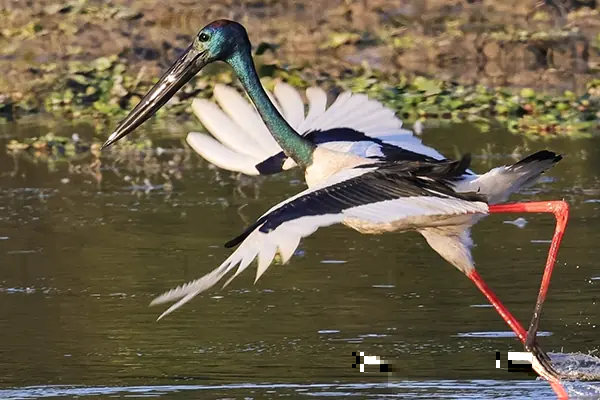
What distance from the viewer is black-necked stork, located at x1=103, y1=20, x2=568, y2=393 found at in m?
5.46

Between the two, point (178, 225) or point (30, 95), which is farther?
point (30, 95)

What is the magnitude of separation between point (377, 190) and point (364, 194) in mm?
111

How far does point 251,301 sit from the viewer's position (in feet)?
26.1

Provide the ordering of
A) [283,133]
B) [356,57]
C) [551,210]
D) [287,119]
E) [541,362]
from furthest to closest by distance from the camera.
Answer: [356,57], [287,119], [551,210], [283,133], [541,362]

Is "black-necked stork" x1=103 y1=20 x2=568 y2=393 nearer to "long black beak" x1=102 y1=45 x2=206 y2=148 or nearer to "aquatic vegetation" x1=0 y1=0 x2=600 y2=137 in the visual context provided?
"long black beak" x1=102 y1=45 x2=206 y2=148

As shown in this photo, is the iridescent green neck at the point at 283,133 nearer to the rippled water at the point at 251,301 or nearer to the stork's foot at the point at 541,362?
the rippled water at the point at 251,301

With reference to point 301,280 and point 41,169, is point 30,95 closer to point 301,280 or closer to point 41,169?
point 41,169

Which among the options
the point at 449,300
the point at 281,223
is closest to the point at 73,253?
the point at 449,300

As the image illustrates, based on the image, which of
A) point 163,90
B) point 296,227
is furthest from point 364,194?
point 163,90

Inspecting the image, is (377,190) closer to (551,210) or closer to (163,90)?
(551,210)

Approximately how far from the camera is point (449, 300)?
7883 mm

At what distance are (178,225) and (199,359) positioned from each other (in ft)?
10.3

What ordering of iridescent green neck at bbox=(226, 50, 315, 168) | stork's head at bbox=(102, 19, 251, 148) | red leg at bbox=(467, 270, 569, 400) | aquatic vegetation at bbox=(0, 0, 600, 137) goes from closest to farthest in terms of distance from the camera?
1. red leg at bbox=(467, 270, 569, 400)
2. iridescent green neck at bbox=(226, 50, 315, 168)
3. stork's head at bbox=(102, 19, 251, 148)
4. aquatic vegetation at bbox=(0, 0, 600, 137)

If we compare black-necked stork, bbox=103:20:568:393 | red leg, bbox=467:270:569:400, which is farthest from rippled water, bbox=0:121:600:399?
black-necked stork, bbox=103:20:568:393
